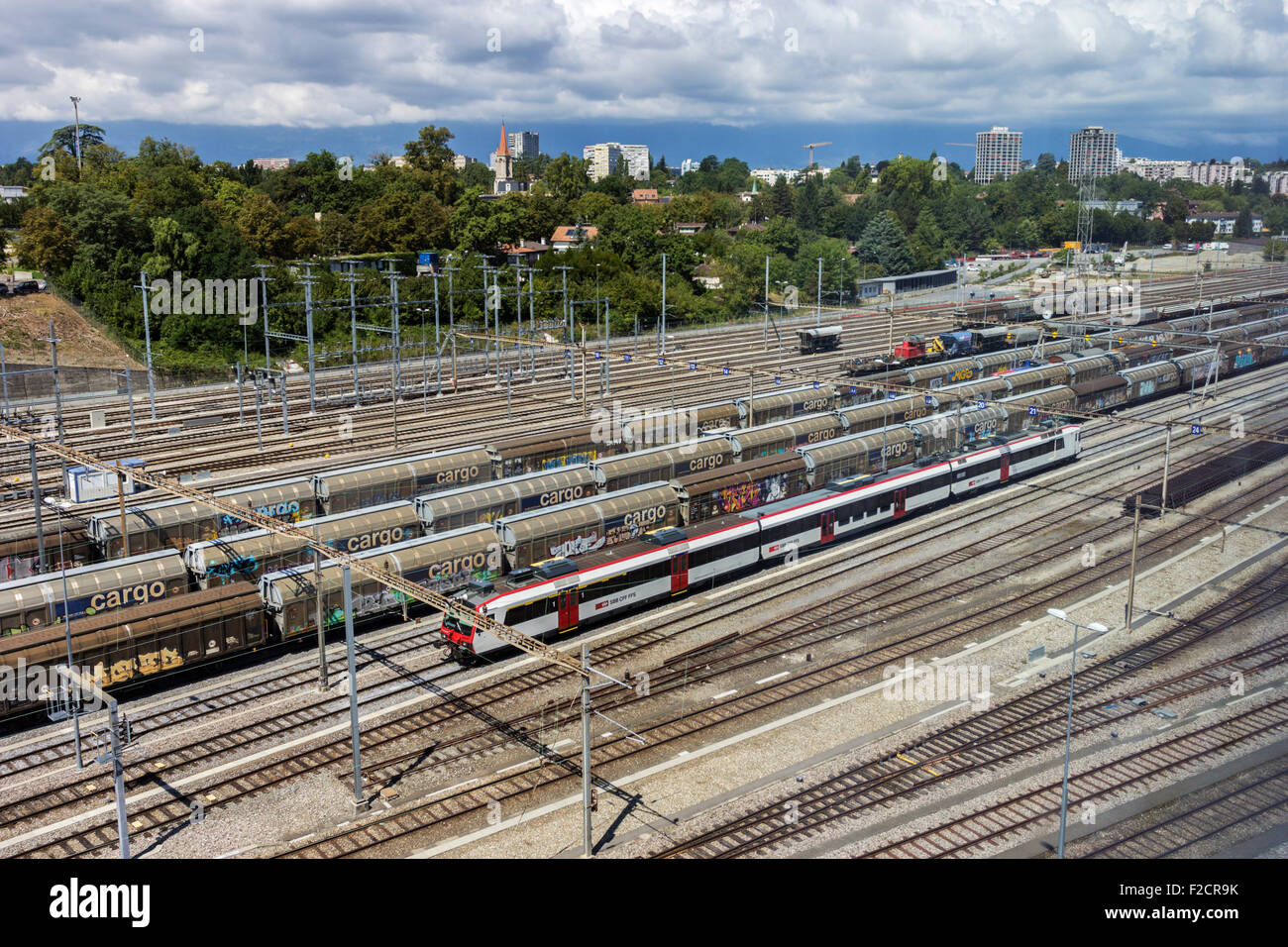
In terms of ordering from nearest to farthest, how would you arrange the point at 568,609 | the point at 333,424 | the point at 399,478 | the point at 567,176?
the point at 568,609 < the point at 399,478 < the point at 333,424 < the point at 567,176

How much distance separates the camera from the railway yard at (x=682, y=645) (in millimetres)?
23078

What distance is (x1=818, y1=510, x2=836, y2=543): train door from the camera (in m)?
39.3

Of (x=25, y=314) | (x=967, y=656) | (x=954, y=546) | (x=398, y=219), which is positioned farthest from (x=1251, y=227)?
(x=25, y=314)

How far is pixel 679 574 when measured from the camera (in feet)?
113

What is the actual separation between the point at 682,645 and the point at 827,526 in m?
10.2

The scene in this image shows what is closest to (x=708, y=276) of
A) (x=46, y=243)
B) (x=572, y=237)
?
(x=572, y=237)

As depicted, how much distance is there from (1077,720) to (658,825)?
12.5 metres

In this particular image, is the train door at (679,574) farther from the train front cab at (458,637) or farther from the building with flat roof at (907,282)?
the building with flat roof at (907,282)

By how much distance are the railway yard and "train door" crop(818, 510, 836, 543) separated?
131 mm

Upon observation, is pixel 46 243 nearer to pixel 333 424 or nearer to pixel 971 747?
pixel 333 424

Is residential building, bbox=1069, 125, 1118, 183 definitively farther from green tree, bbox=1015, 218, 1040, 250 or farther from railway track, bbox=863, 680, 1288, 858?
railway track, bbox=863, 680, 1288, 858

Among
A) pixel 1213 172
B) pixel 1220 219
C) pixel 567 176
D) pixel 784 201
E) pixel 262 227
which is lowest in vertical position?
pixel 262 227

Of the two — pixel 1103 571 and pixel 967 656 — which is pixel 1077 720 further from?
pixel 1103 571

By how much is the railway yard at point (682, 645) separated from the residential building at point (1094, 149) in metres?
68.0
